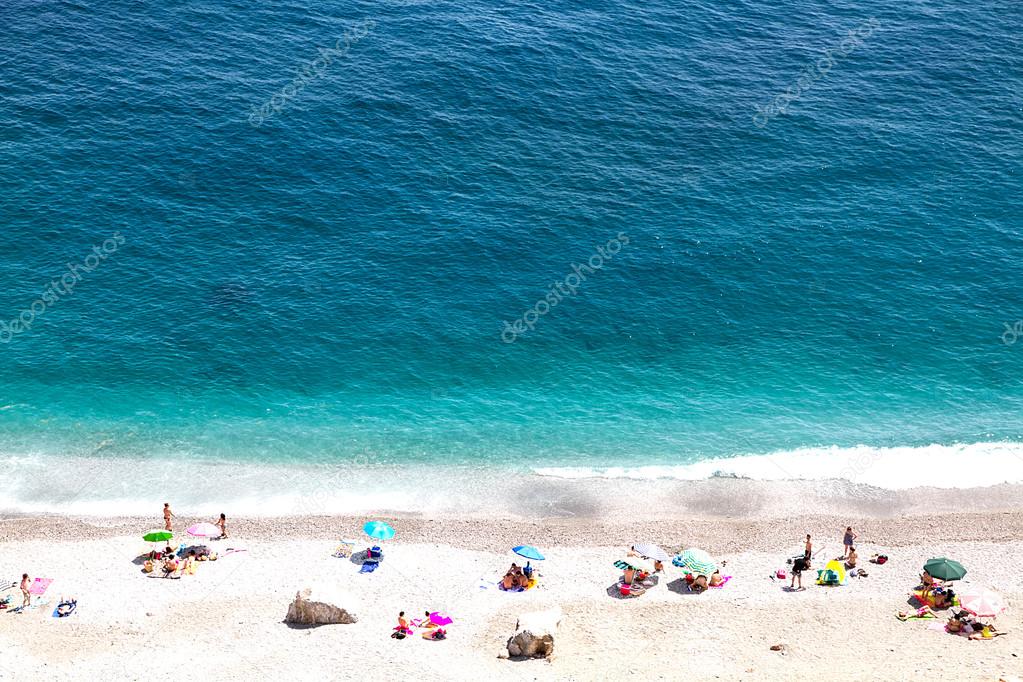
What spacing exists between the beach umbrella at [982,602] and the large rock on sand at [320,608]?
31152 millimetres

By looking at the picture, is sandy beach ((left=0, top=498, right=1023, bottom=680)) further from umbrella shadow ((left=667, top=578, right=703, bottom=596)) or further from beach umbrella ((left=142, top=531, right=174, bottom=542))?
beach umbrella ((left=142, top=531, right=174, bottom=542))

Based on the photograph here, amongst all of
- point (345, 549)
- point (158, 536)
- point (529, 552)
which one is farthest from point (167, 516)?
point (529, 552)

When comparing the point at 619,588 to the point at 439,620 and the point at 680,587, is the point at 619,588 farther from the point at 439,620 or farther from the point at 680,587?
the point at 439,620

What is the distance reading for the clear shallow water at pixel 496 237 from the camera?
242 ft

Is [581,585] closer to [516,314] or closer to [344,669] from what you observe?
[344,669]

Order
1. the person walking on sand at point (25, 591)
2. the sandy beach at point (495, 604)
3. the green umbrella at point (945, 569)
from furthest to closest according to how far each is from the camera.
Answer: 1. the green umbrella at point (945, 569)
2. the person walking on sand at point (25, 591)
3. the sandy beach at point (495, 604)

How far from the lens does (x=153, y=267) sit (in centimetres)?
8531

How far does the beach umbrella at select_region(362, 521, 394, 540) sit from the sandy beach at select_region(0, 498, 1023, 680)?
1.22 meters

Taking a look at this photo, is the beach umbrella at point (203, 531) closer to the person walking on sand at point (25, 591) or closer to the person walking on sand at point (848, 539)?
the person walking on sand at point (25, 591)

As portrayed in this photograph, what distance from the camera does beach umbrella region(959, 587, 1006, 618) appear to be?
5384 cm

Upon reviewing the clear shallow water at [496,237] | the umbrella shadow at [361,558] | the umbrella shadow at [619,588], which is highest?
the clear shallow water at [496,237]

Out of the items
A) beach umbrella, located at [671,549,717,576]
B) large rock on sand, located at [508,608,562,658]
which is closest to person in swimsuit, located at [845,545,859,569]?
beach umbrella, located at [671,549,717,576]

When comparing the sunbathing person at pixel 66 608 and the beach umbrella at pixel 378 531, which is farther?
the beach umbrella at pixel 378 531

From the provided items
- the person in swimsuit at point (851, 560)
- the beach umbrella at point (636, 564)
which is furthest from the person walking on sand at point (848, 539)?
the beach umbrella at point (636, 564)
